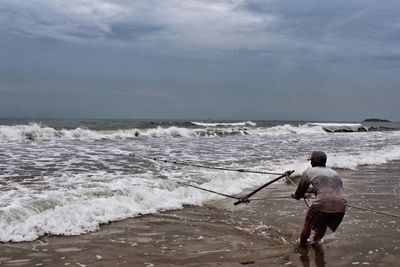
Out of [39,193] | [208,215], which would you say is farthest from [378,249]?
[39,193]

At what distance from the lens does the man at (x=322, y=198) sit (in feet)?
20.5

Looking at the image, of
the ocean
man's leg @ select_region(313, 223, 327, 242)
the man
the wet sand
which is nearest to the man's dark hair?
the man

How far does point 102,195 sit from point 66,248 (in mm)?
3042

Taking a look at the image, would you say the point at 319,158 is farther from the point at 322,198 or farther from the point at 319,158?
the point at 322,198

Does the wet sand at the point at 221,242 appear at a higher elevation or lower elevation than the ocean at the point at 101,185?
lower

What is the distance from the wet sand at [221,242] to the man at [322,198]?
1.17ft

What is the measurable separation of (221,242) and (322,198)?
1714mm

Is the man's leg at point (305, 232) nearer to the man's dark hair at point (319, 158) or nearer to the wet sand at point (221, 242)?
the wet sand at point (221, 242)

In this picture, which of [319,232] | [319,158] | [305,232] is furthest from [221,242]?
[319,158]

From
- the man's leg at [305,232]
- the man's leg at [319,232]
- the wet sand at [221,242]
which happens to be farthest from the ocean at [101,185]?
the man's leg at [319,232]

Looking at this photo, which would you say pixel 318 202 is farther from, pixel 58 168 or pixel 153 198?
pixel 58 168

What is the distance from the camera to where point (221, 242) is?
22.0ft

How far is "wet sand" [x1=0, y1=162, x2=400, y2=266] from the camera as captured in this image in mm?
5773

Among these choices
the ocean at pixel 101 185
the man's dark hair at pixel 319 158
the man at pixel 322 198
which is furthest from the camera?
the ocean at pixel 101 185
